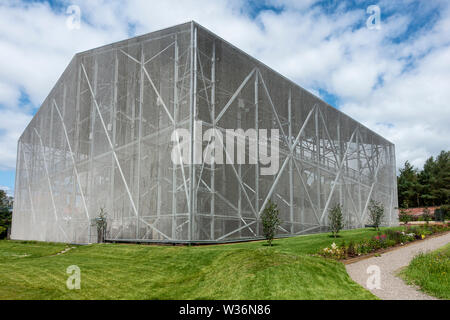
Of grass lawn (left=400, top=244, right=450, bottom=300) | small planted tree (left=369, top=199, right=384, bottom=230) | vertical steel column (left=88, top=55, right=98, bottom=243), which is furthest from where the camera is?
vertical steel column (left=88, top=55, right=98, bottom=243)

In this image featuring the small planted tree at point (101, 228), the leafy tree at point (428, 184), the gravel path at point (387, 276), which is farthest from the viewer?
the leafy tree at point (428, 184)

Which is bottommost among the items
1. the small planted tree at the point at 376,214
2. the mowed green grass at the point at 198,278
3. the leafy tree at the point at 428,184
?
the mowed green grass at the point at 198,278

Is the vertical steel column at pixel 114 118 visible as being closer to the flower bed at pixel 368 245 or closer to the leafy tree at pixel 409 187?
the flower bed at pixel 368 245

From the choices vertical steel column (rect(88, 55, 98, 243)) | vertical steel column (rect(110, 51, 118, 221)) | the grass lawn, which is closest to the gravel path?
the grass lawn

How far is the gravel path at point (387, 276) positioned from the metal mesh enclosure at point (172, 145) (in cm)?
762

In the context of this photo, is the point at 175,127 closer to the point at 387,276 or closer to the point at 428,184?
the point at 387,276

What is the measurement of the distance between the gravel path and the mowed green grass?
1.31 feet

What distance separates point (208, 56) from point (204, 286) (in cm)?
1325

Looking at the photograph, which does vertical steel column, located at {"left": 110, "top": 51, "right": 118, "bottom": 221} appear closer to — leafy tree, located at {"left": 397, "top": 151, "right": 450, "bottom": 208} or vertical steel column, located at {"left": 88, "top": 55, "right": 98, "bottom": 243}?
vertical steel column, located at {"left": 88, "top": 55, "right": 98, "bottom": 243}

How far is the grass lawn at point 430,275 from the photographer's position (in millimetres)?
8483

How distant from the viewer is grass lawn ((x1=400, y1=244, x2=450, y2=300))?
8.48 metres

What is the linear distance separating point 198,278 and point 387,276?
5169mm

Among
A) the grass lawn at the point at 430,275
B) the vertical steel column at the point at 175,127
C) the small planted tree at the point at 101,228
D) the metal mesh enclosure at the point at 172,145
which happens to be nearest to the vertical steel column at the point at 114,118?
the metal mesh enclosure at the point at 172,145
